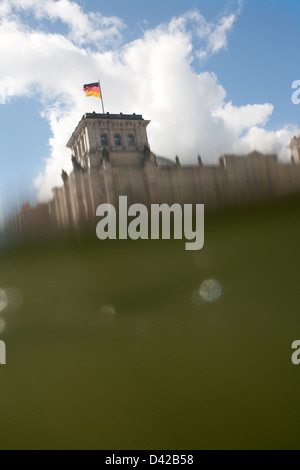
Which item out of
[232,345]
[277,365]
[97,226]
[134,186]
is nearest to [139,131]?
[134,186]

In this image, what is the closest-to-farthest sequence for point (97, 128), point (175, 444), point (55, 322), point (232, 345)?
point (175, 444)
point (232, 345)
point (55, 322)
point (97, 128)

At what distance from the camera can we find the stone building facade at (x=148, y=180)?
200cm

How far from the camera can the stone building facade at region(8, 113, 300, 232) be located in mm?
1995

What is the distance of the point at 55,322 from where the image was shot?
6.32ft

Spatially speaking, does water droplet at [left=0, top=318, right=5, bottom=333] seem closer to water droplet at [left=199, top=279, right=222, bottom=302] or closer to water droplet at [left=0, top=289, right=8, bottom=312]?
water droplet at [left=0, top=289, right=8, bottom=312]

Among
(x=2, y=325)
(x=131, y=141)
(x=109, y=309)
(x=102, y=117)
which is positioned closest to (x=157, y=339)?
(x=109, y=309)

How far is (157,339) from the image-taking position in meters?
1.84

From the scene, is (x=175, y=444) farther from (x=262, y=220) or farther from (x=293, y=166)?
(x=293, y=166)

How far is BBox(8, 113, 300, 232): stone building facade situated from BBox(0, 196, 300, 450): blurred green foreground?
15 centimetres

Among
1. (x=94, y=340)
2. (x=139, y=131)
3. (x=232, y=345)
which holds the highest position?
(x=139, y=131)

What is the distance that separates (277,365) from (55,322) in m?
1.47

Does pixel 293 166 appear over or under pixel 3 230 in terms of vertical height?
over

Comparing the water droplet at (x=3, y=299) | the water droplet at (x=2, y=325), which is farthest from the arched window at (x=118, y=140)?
the water droplet at (x=2, y=325)

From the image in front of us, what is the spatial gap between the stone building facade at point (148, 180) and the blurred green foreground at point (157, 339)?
0.15 metres
